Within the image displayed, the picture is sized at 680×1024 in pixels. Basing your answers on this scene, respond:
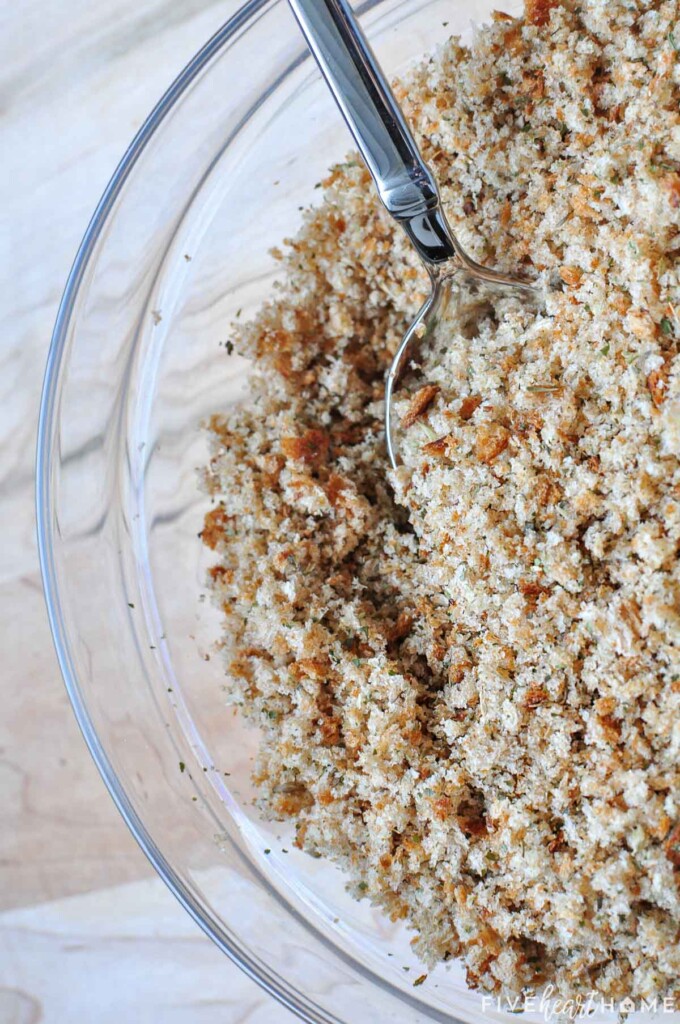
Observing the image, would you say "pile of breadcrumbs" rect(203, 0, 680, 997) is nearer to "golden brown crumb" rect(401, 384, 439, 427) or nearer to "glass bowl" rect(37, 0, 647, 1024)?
"golden brown crumb" rect(401, 384, 439, 427)

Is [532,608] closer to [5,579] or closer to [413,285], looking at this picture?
[413,285]

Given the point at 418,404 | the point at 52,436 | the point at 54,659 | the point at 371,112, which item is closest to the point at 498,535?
the point at 418,404

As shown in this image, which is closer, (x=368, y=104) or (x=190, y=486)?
(x=368, y=104)

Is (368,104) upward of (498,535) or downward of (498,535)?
upward

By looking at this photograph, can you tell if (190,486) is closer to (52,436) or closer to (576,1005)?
(52,436)

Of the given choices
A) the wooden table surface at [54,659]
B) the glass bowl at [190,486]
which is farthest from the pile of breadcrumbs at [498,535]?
the wooden table surface at [54,659]

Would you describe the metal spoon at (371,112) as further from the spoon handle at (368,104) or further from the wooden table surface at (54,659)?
the wooden table surface at (54,659)

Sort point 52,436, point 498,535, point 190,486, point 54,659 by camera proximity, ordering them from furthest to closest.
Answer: point 54,659, point 190,486, point 52,436, point 498,535

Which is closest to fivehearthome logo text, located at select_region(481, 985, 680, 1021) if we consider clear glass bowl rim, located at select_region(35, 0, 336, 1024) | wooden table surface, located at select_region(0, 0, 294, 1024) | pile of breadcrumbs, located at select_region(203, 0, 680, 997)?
pile of breadcrumbs, located at select_region(203, 0, 680, 997)
